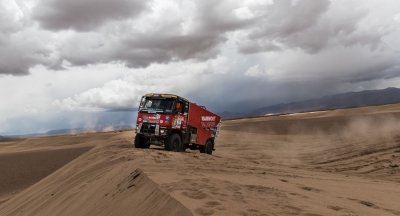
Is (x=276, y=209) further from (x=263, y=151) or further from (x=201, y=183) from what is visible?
(x=263, y=151)

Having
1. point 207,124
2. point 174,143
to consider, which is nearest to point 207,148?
point 207,124

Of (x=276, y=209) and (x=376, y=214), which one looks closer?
(x=276, y=209)

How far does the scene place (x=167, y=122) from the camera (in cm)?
1337

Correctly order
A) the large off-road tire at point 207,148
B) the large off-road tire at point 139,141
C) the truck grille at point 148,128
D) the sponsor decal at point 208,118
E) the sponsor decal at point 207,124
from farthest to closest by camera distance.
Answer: the large off-road tire at point 207,148
the sponsor decal at point 207,124
the sponsor decal at point 208,118
the large off-road tire at point 139,141
the truck grille at point 148,128

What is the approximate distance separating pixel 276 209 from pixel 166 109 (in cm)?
956

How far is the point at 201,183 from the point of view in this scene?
576 centimetres

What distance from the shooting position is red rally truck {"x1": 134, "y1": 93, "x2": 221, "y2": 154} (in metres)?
13.4

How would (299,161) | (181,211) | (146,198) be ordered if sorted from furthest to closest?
(299,161), (146,198), (181,211)

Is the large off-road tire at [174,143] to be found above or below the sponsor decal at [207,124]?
below

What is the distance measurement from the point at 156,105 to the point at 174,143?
1812 mm

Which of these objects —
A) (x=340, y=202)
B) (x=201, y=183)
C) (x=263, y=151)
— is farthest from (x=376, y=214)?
(x=263, y=151)

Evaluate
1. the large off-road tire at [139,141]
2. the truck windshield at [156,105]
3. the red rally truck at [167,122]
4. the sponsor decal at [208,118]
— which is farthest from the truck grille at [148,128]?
the sponsor decal at [208,118]

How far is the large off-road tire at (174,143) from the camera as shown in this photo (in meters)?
13.3

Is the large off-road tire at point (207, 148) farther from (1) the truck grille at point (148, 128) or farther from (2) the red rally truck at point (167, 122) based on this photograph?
(1) the truck grille at point (148, 128)
